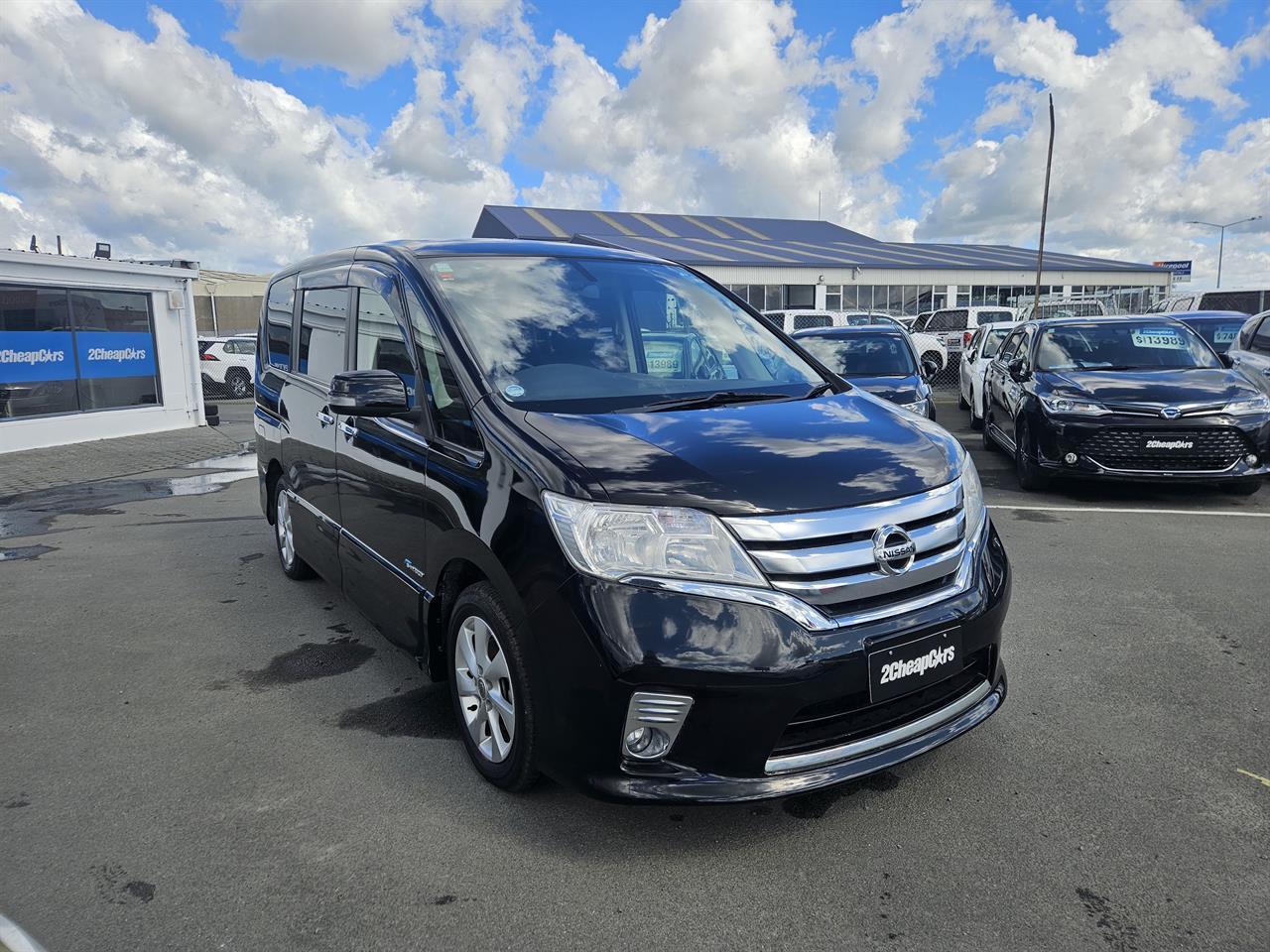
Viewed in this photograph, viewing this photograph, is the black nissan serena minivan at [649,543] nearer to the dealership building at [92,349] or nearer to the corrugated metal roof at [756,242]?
the dealership building at [92,349]

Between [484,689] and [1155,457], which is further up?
[1155,457]

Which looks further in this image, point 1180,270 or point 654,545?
point 1180,270

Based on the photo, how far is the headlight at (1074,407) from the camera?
762 centimetres

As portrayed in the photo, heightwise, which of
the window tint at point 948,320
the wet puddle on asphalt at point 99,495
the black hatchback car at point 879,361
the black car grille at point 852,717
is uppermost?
the window tint at point 948,320

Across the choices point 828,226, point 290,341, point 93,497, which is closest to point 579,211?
point 828,226

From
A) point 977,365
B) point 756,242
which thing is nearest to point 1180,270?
point 756,242

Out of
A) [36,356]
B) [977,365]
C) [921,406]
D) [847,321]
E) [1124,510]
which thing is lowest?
[1124,510]

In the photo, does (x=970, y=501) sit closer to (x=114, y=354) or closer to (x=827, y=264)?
(x=114, y=354)

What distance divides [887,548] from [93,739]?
3150 mm

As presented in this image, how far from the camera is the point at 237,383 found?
931 inches

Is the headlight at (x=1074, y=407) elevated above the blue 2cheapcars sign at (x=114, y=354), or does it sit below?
below

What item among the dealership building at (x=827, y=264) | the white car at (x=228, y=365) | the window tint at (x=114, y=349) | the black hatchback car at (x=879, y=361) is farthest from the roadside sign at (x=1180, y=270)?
the window tint at (x=114, y=349)

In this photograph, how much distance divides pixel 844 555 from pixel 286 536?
13.6 ft

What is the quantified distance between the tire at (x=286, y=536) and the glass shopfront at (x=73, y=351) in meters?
9.43
